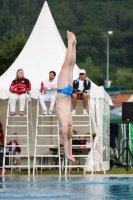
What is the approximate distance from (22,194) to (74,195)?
1015 millimetres

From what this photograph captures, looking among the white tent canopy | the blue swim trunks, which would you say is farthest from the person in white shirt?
the blue swim trunks

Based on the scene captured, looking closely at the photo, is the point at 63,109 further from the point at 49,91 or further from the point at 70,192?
the point at 49,91

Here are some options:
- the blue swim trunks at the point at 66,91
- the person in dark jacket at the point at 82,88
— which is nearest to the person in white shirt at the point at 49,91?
the person in dark jacket at the point at 82,88

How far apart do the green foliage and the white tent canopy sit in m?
122

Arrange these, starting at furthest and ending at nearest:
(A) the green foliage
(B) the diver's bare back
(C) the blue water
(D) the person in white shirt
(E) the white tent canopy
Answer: (A) the green foliage → (E) the white tent canopy → (D) the person in white shirt → (C) the blue water → (B) the diver's bare back

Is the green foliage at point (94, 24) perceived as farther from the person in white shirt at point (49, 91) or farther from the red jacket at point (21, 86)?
the red jacket at point (21, 86)

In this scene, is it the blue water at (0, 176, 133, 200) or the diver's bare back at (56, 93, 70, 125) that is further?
the blue water at (0, 176, 133, 200)

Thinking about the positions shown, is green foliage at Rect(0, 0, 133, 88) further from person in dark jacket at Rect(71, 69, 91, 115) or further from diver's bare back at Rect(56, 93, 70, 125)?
diver's bare back at Rect(56, 93, 70, 125)

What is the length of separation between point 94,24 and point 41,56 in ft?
501

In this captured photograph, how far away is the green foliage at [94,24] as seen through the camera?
15288 centimetres

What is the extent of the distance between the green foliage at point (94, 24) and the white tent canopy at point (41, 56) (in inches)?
4798

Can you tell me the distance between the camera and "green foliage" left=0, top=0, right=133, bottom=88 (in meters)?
153

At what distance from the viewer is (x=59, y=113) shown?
11.4 m

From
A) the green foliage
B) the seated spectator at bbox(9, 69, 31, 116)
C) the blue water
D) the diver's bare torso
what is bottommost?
the blue water
